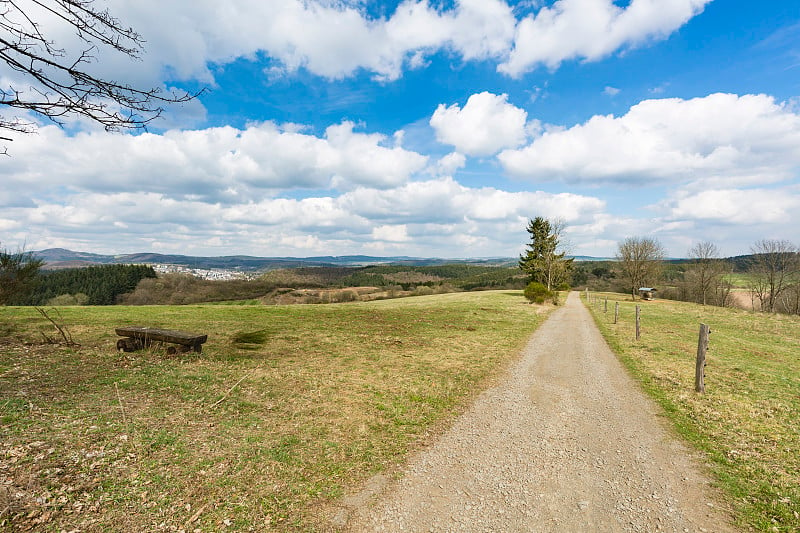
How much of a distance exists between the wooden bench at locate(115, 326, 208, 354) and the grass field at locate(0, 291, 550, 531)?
1.16 ft

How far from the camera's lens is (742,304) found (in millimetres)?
62188

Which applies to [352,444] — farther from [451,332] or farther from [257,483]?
[451,332]

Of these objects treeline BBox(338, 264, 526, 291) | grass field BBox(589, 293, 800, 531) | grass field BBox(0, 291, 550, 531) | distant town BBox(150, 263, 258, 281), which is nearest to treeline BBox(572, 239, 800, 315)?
treeline BBox(338, 264, 526, 291)

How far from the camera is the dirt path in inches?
169

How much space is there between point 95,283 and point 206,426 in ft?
268

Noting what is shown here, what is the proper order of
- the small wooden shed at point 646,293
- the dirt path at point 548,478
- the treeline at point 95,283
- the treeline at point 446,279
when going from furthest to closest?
the treeline at point 446,279
the treeline at point 95,283
the small wooden shed at point 646,293
the dirt path at point 548,478

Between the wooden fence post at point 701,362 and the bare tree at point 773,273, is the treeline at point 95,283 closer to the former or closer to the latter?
the wooden fence post at point 701,362

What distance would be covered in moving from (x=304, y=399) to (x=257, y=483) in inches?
137

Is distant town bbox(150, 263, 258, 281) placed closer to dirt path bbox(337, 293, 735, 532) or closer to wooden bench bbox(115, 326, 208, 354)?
wooden bench bbox(115, 326, 208, 354)

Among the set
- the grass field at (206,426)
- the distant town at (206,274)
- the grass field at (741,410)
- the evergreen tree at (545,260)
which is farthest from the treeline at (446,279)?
the grass field at (206,426)

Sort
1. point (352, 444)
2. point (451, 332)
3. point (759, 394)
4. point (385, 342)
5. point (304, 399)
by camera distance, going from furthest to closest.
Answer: point (451, 332), point (385, 342), point (759, 394), point (304, 399), point (352, 444)

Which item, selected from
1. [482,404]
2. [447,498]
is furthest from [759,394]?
[447,498]

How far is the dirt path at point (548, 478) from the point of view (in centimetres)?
430

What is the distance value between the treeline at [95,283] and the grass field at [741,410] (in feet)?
227
